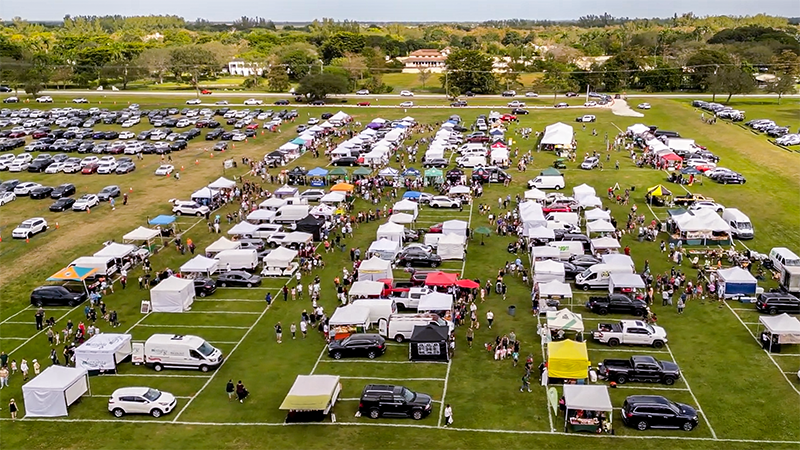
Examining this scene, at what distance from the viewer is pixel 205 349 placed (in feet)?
111

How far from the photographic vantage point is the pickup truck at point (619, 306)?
38688mm

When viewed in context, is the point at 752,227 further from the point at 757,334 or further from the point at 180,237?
the point at 180,237

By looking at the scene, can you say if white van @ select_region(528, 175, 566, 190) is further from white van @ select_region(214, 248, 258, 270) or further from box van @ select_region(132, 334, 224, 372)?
box van @ select_region(132, 334, 224, 372)

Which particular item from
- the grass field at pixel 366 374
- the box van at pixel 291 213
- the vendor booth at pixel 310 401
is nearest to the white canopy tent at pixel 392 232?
the grass field at pixel 366 374

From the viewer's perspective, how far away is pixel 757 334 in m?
36.2

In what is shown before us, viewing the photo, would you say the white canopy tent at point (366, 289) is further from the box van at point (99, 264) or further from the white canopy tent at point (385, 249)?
the box van at point (99, 264)

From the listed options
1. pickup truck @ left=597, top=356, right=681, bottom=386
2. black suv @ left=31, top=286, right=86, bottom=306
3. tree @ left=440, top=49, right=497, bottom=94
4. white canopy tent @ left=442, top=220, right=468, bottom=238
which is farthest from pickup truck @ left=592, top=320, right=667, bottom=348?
tree @ left=440, top=49, right=497, bottom=94

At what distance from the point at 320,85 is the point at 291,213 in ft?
210

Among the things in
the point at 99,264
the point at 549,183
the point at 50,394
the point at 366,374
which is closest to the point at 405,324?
the point at 366,374

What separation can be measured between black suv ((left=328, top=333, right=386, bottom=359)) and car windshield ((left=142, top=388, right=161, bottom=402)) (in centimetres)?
829

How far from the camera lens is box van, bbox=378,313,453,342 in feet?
118

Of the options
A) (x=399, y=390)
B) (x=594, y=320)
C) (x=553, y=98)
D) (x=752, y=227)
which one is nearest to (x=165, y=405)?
(x=399, y=390)

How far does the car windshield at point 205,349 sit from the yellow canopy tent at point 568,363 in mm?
15942

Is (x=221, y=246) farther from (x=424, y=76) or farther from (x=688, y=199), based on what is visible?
(x=424, y=76)
